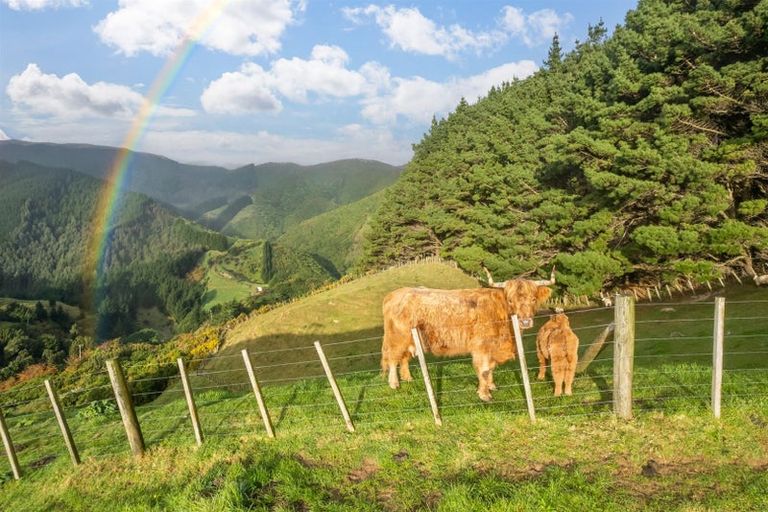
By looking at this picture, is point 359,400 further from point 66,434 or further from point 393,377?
point 66,434

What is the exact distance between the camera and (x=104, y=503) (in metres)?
7.06

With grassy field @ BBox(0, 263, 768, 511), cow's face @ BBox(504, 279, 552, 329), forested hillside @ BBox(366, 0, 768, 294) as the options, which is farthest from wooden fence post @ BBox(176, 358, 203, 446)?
forested hillside @ BBox(366, 0, 768, 294)

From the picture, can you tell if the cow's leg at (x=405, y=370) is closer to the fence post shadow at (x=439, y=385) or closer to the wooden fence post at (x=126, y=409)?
the fence post shadow at (x=439, y=385)

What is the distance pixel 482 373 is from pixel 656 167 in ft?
55.8

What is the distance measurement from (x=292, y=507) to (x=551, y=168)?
29891 mm

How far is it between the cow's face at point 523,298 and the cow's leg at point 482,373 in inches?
41.0

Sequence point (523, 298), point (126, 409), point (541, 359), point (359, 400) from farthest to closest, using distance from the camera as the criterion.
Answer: point (359, 400), point (541, 359), point (523, 298), point (126, 409)

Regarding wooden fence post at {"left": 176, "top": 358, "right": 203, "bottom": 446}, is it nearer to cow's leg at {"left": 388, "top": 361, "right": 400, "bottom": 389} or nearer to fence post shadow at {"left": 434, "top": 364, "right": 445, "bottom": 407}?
cow's leg at {"left": 388, "top": 361, "right": 400, "bottom": 389}

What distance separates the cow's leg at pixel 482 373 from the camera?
8642 millimetres

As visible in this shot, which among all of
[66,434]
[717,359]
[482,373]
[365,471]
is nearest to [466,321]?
[482,373]

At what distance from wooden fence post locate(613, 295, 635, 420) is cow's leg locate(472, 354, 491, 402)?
A: 230 cm

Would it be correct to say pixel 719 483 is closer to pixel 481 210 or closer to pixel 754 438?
pixel 754 438

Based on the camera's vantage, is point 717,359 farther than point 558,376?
No

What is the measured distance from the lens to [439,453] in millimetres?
6676
